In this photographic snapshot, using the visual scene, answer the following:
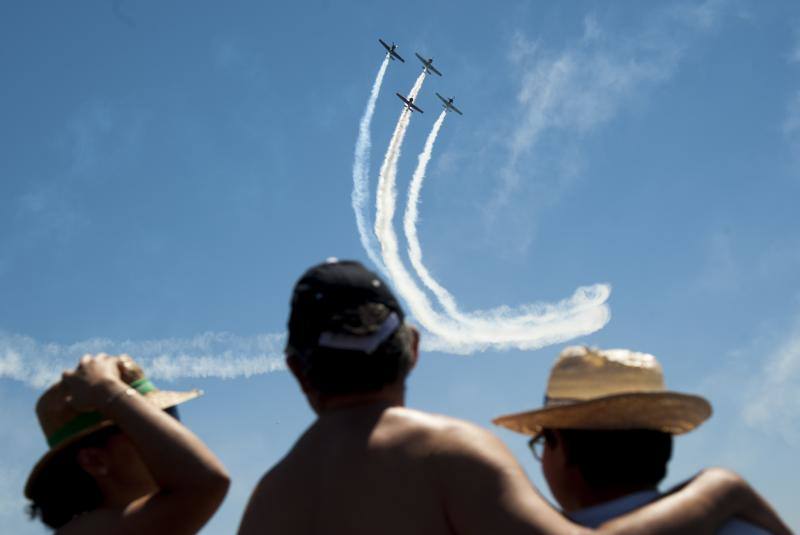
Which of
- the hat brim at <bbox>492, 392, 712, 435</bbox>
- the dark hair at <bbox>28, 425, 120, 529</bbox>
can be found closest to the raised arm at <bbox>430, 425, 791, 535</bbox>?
the hat brim at <bbox>492, 392, 712, 435</bbox>

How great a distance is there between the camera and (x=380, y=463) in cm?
381

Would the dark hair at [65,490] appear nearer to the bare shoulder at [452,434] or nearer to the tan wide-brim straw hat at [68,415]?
the tan wide-brim straw hat at [68,415]

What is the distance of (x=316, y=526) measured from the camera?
385cm

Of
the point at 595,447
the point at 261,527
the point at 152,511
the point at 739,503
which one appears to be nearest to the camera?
the point at 739,503

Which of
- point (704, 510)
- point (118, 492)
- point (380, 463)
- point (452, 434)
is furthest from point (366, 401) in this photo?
point (118, 492)

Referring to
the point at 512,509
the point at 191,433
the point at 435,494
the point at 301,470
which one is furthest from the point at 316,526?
the point at 191,433

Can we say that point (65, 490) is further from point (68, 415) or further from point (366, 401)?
point (366, 401)

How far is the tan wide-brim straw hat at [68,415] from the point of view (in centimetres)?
526

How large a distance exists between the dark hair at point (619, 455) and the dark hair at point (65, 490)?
281cm

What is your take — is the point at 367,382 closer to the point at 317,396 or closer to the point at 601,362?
the point at 317,396

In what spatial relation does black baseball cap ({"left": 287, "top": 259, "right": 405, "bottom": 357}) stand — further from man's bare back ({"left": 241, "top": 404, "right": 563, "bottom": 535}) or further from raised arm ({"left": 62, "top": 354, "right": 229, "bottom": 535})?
raised arm ({"left": 62, "top": 354, "right": 229, "bottom": 535})

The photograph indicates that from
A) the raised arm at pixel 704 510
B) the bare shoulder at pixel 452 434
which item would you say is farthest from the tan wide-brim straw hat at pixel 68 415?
the raised arm at pixel 704 510

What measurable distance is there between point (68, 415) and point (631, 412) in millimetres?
3322

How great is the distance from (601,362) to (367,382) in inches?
54.0
